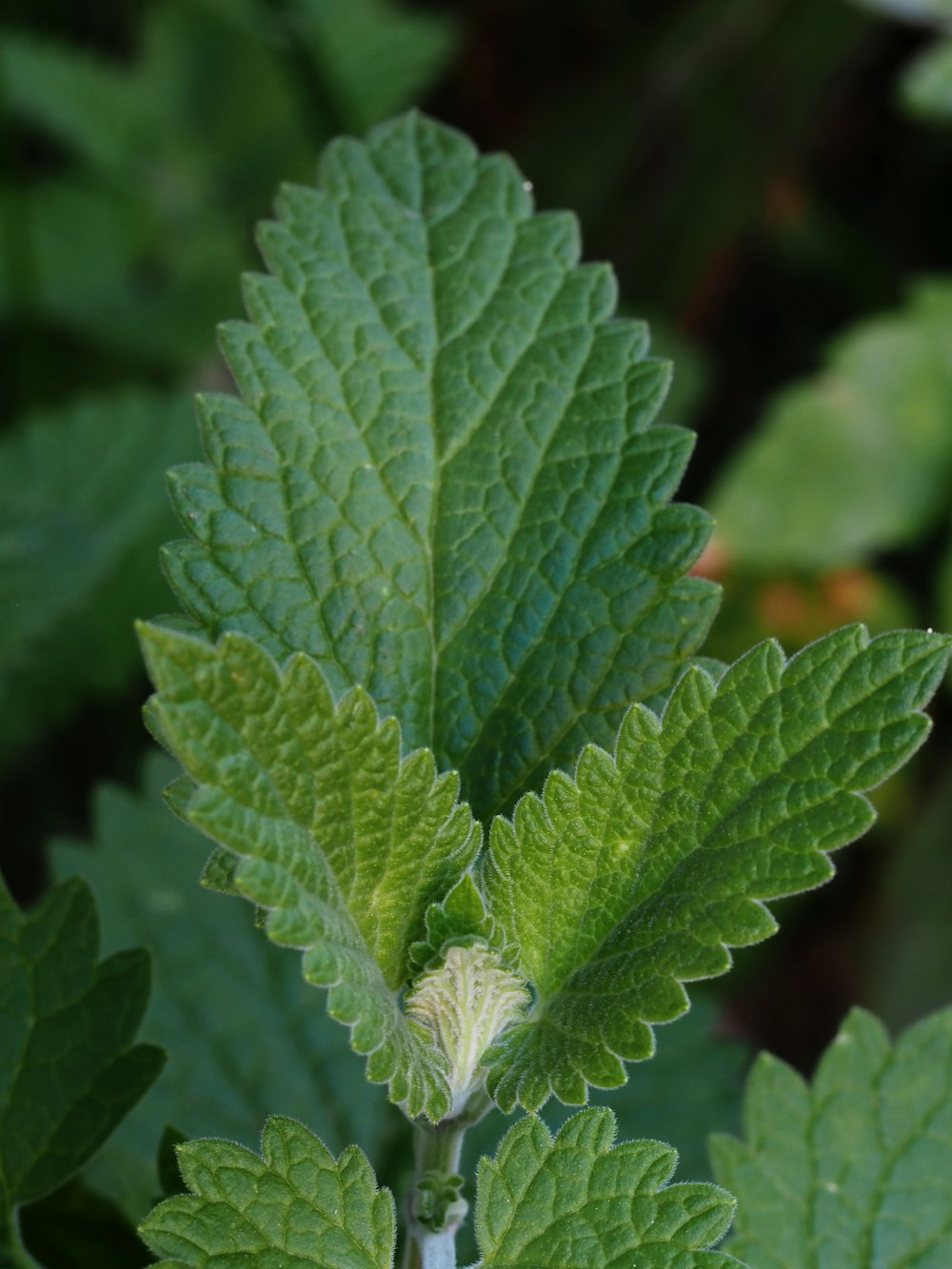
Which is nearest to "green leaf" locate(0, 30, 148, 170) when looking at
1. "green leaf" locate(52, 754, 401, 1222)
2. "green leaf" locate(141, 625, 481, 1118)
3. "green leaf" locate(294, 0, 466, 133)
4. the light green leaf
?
"green leaf" locate(294, 0, 466, 133)

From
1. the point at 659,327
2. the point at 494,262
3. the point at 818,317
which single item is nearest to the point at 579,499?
the point at 494,262

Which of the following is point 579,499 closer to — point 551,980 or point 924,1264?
Answer: point 551,980

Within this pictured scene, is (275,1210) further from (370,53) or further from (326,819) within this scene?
(370,53)

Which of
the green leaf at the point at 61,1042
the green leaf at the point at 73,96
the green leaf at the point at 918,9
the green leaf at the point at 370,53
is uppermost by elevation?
the green leaf at the point at 918,9

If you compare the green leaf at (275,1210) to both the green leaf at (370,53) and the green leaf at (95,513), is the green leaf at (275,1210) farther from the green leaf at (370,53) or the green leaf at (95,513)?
the green leaf at (370,53)

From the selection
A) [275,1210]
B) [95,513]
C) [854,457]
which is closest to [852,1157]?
[275,1210]

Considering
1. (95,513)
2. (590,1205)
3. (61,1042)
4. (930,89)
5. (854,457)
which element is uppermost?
(930,89)

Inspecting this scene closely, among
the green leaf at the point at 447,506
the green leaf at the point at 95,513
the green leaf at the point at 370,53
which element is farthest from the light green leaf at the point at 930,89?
the green leaf at the point at 447,506
